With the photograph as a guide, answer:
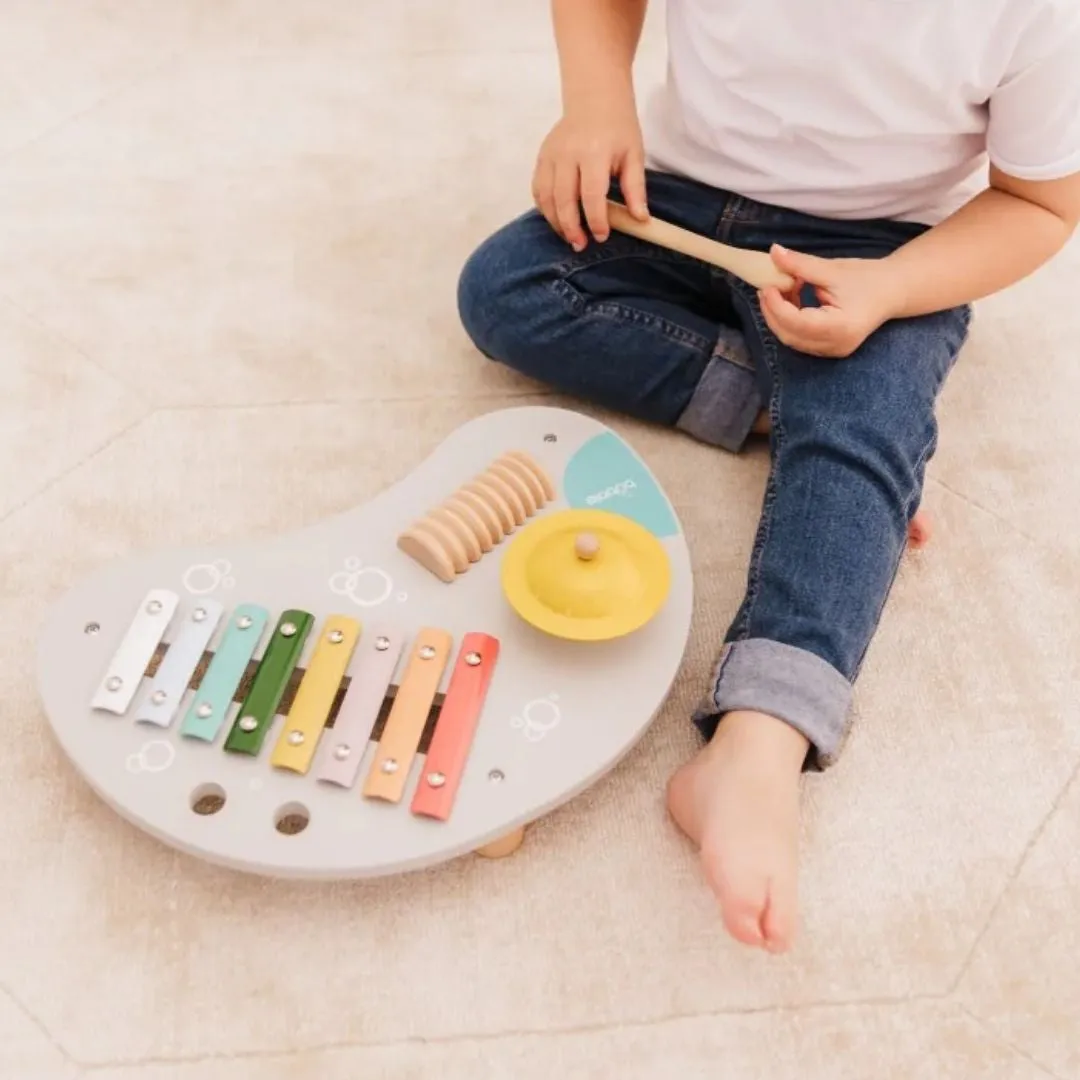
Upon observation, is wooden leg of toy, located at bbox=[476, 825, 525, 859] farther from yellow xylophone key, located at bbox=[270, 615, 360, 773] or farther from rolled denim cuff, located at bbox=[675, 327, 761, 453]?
rolled denim cuff, located at bbox=[675, 327, 761, 453]

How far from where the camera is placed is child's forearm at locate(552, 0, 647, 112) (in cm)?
86

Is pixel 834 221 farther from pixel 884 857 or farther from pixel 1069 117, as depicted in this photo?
pixel 884 857

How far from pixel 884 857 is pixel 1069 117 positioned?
1.47 feet

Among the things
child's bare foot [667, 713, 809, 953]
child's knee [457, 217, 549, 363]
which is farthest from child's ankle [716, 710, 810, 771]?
child's knee [457, 217, 549, 363]

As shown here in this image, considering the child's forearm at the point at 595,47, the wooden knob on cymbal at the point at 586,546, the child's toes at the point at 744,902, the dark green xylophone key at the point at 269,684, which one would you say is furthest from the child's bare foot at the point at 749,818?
the child's forearm at the point at 595,47

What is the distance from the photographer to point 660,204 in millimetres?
869

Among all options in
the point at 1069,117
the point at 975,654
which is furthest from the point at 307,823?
the point at 1069,117

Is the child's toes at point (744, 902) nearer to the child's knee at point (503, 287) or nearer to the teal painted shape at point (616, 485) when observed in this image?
the teal painted shape at point (616, 485)

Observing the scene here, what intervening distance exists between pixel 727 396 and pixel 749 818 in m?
0.33

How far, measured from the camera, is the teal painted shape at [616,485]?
0.77m

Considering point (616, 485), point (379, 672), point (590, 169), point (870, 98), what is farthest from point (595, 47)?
point (379, 672)

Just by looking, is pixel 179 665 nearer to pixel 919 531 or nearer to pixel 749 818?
pixel 749 818

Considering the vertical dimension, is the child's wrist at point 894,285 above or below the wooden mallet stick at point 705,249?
above

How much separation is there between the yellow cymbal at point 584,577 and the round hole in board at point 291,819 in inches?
6.2
